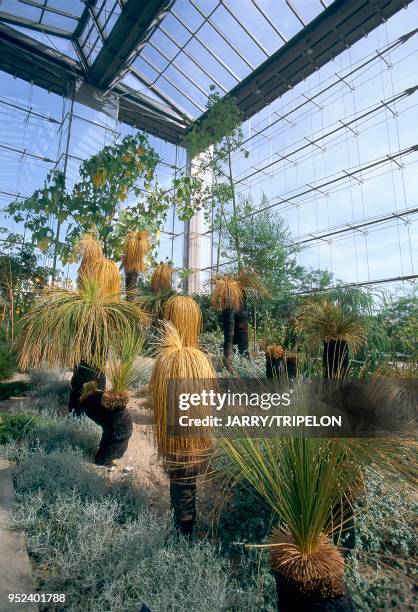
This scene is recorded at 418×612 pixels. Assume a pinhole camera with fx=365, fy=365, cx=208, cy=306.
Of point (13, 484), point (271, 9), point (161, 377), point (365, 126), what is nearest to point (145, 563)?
point (161, 377)

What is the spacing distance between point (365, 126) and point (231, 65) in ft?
13.6

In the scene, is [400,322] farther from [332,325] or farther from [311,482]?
[311,482]

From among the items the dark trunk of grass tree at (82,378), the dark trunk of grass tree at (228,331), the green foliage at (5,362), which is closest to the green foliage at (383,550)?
the dark trunk of grass tree at (82,378)

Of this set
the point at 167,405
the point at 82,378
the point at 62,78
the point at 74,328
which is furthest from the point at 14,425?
the point at 62,78

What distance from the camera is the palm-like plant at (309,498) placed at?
1.10 meters

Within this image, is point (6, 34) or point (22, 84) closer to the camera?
point (6, 34)

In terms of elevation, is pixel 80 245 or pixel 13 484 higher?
pixel 80 245

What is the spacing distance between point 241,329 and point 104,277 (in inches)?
94.6

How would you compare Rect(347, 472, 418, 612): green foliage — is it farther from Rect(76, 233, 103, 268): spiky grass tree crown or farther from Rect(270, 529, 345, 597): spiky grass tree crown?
Rect(76, 233, 103, 268): spiky grass tree crown

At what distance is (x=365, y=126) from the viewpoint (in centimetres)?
1013

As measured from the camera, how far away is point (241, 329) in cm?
481

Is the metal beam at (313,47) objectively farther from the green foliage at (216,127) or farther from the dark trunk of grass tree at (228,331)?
the dark trunk of grass tree at (228,331)

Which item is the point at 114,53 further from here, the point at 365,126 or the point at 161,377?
the point at 161,377

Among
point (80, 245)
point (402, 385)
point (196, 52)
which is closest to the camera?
point (402, 385)
